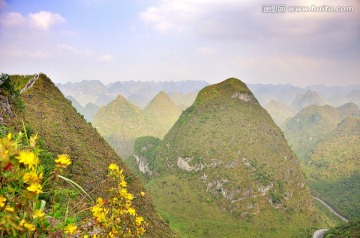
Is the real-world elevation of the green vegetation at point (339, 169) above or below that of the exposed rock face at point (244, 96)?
below

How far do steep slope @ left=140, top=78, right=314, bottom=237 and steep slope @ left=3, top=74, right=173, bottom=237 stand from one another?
34627 millimetres

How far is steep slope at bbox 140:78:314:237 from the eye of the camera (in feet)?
243

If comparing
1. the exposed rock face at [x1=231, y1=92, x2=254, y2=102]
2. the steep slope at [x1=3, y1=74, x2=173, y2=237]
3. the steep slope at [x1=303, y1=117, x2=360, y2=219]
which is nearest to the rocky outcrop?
A: the steep slope at [x1=3, y1=74, x2=173, y2=237]

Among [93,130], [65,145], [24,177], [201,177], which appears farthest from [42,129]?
[201,177]

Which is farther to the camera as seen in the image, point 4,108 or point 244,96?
point 244,96

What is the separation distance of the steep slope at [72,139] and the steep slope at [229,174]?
3463 centimetres

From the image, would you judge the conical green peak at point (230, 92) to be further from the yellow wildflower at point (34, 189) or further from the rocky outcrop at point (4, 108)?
the yellow wildflower at point (34, 189)

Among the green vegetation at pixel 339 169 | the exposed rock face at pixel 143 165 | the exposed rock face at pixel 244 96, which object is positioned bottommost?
the green vegetation at pixel 339 169

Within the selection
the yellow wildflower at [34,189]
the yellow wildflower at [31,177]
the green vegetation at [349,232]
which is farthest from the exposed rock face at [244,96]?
the yellow wildflower at [34,189]

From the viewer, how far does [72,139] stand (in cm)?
2936

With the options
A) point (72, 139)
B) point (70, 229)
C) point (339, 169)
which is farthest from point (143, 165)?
point (70, 229)

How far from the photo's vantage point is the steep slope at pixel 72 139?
2457cm

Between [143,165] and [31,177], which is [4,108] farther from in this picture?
[143,165]

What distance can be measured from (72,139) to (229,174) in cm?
6307
